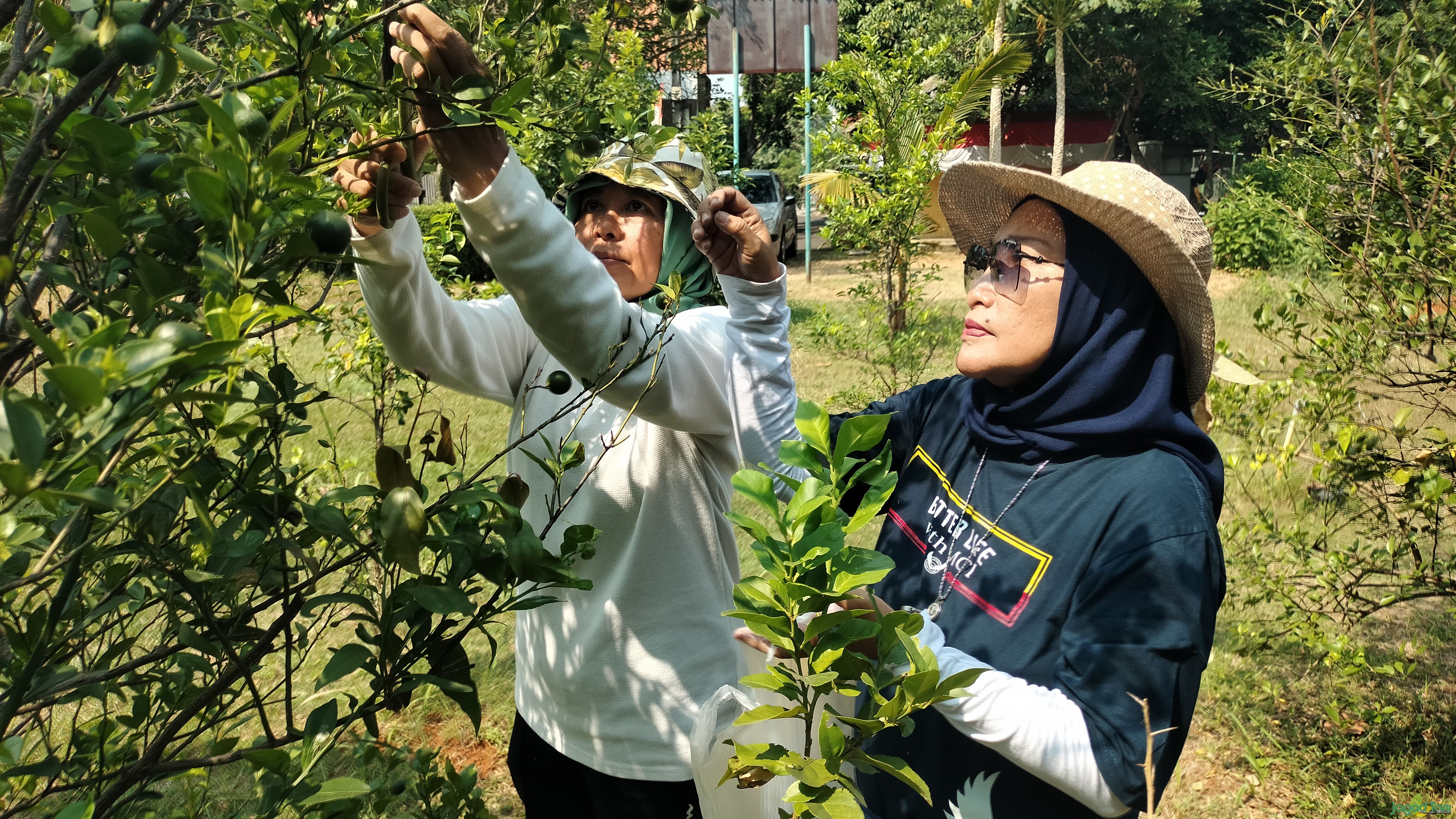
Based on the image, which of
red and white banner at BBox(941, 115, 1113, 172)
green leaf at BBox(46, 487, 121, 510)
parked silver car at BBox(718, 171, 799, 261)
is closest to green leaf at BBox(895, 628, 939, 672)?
green leaf at BBox(46, 487, 121, 510)

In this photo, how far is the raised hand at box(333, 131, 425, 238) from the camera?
136 cm

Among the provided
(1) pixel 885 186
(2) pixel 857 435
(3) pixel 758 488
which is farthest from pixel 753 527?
(1) pixel 885 186

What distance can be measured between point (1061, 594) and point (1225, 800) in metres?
2.34

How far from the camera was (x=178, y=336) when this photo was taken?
0.57m

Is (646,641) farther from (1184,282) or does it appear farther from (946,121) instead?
(946,121)

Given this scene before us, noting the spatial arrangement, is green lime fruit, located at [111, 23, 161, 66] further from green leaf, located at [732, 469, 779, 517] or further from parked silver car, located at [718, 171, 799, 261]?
parked silver car, located at [718, 171, 799, 261]

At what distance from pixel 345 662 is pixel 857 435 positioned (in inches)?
19.5

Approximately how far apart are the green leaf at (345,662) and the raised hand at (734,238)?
0.84m

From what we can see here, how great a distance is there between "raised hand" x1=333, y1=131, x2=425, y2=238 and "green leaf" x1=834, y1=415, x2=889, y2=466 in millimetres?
698

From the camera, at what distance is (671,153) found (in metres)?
2.06

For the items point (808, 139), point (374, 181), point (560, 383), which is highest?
point (374, 181)

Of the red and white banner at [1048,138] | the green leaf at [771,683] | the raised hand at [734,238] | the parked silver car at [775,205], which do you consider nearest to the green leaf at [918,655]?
the green leaf at [771,683]

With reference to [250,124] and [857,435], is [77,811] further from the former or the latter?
[857,435]

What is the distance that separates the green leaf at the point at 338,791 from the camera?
2.59 feet
